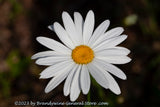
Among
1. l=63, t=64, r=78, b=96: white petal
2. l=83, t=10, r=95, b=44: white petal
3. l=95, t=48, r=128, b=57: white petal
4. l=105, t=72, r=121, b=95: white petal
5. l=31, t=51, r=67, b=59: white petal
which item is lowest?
l=105, t=72, r=121, b=95: white petal

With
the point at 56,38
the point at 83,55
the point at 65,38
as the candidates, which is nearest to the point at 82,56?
the point at 83,55

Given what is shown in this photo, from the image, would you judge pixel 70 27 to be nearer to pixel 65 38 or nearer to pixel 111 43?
pixel 65 38

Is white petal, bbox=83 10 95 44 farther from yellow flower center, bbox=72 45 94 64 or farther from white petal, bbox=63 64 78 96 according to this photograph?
white petal, bbox=63 64 78 96

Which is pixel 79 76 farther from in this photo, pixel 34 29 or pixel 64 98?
pixel 34 29

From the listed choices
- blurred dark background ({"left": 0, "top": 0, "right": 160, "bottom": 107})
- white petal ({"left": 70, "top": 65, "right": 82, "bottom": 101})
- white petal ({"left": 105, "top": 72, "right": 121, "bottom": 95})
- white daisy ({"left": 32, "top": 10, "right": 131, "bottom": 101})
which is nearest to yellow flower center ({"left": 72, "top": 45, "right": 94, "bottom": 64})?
white daisy ({"left": 32, "top": 10, "right": 131, "bottom": 101})

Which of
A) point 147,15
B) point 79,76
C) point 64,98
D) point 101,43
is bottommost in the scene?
point 64,98

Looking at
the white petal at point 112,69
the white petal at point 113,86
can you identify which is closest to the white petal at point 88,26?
the white petal at point 112,69

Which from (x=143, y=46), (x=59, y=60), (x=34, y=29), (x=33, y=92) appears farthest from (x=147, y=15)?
Answer: (x=59, y=60)

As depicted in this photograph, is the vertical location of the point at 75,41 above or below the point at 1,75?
above
